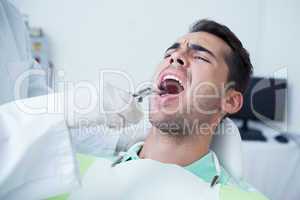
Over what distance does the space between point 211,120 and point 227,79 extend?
17 cm

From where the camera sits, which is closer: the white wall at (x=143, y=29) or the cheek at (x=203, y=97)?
the cheek at (x=203, y=97)

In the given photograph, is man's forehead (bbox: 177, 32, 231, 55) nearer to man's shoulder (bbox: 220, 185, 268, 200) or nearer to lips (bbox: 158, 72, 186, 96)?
lips (bbox: 158, 72, 186, 96)

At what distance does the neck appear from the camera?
100cm

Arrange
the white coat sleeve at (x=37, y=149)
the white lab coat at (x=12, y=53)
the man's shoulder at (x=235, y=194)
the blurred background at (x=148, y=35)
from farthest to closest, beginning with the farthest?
1. the blurred background at (x=148, y=35)
2. the white lab coat at (x=12, y=53)
3. the man's shoulder at (x=235, y=194)
4. the white coat sleeve at (x=37, y=149)

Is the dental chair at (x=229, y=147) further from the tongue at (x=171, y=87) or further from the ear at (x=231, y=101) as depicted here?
the tongue at (x=171, y=87)

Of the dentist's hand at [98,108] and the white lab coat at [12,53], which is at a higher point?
the white lab coat at [12,53]

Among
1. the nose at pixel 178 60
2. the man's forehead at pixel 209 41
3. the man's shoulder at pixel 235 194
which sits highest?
the man's forehead at pixel 209 41

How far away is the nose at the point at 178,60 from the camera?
1.02m

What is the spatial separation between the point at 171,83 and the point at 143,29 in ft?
4.18

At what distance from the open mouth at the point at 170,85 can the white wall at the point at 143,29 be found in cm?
121

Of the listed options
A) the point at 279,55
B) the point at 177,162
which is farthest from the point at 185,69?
the point at 279,55

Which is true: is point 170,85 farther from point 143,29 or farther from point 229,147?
point 143,29

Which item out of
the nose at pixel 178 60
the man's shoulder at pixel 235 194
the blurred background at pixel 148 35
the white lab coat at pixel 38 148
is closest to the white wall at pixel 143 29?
the blurred background at pixel 148 35

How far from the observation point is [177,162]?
0.99 metres
